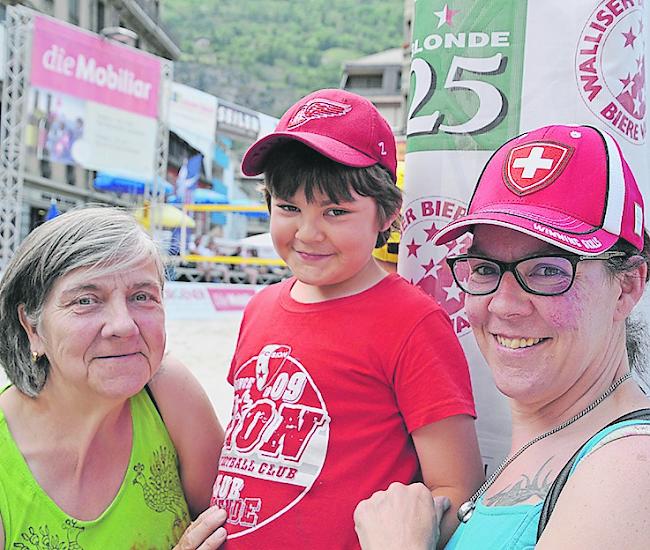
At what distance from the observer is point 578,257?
1.21 m

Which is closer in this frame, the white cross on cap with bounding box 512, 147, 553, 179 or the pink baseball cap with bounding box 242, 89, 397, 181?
the white cross on cap with bounding box 512, 147, 553, 179

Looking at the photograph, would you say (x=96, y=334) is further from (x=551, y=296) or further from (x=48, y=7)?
(x=48, y=7)

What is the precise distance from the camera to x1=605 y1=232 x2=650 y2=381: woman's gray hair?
4.09 ft

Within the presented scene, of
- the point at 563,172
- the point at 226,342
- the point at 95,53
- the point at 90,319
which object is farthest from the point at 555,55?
the point at 95,53

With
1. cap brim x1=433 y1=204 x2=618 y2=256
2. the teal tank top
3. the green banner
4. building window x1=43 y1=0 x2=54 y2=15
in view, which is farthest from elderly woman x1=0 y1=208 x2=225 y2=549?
building window x1=43 y1=0 x2=54 y2=15

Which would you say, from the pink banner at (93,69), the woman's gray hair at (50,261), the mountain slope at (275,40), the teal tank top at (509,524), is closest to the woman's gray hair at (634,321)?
the teal tank top at (509,524)

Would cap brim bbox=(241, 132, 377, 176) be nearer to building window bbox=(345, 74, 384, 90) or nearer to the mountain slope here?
building window bbox=(345, 74, 384, 90)

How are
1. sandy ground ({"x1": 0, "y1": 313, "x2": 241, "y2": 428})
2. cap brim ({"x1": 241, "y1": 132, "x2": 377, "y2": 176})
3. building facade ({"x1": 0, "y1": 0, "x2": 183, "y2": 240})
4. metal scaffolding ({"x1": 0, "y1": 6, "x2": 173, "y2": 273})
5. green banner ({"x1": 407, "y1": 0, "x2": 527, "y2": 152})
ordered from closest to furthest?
cap brim ({"x1": 241, "y1": 132, "x2": 377, "y2": 176})
green banner ({"x1": 407, "y1": 0, "x2": 527, "y2": 152})
sandy ground ({"x1": 0, "y1": 313, "x2": 241, "y2": 428})
metal scaffolding ({"x1": 0, "y1": 6, "x2": 173, "y2": 273})
building facade ({"x1": 0, "y1": 0, "x2": 183, "y2": 240})

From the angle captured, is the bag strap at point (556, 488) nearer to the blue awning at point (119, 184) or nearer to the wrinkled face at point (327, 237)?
the wrinkled face at point (327, 237)

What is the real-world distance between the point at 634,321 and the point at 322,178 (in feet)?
2.85

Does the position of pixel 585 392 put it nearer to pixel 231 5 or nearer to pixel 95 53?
pixel 95 53

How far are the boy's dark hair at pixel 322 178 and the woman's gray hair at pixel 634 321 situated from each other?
29.6 inches

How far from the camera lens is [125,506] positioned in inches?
75.9

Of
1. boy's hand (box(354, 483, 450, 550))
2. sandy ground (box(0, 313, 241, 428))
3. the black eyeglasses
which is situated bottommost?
sandy ground (box(0, 313, 241, 428))
